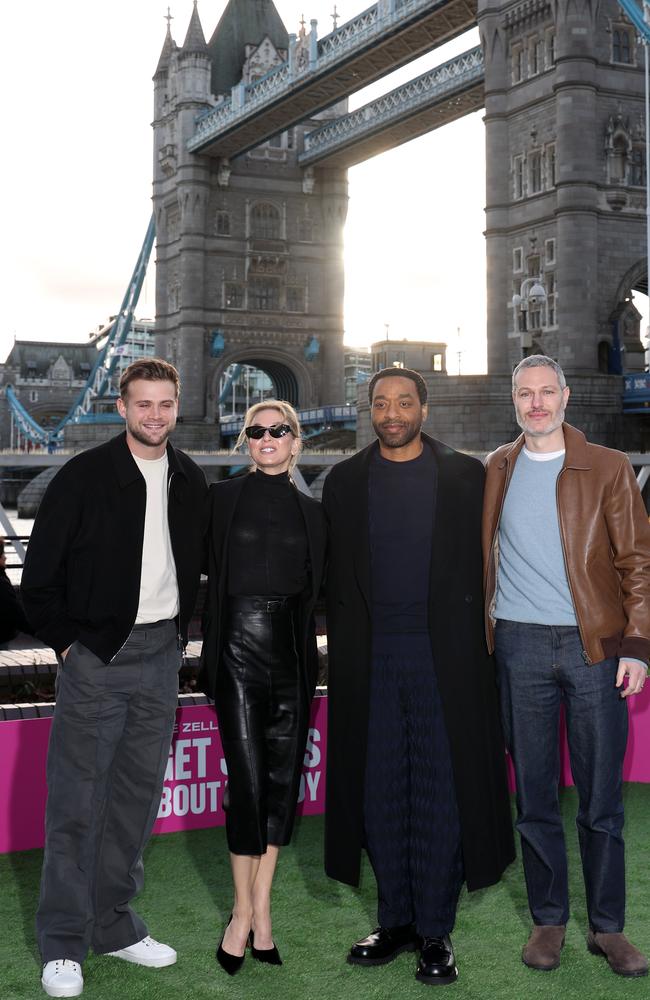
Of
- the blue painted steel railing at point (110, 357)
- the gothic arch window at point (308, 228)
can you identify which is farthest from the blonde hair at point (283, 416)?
the blue painted steel railing at point (110, 357)

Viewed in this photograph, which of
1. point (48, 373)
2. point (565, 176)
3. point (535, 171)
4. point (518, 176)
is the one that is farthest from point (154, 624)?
point (48, 373)

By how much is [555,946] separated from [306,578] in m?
1.43

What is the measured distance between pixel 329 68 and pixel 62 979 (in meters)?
40.9

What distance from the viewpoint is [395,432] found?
3613 mm

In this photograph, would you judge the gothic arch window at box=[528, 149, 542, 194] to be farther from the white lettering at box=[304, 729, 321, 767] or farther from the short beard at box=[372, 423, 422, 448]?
the short beard at box=[372, 423, 422, 448]

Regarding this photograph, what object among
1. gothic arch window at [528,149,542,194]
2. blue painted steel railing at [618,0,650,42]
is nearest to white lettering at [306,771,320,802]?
blue painted steel railing at [618,0,650,42]

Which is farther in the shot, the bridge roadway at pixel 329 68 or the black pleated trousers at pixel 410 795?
the bridge roadway at pixel 329 68

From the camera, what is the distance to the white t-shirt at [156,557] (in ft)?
11.6

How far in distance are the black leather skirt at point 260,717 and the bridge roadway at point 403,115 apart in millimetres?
36296

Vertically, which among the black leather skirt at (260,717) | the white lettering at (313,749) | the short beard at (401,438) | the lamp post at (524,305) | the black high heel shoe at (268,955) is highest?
the lamp post at (524,305)

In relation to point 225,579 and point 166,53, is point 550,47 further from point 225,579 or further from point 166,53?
point 166,53

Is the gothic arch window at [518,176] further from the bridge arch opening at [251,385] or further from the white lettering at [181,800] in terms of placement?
the white lettering at [181,800]

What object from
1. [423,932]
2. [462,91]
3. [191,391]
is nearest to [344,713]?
[423,932]

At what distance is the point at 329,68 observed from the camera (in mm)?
40438
